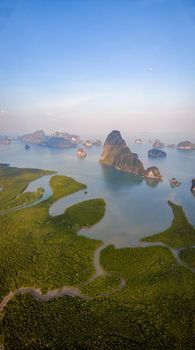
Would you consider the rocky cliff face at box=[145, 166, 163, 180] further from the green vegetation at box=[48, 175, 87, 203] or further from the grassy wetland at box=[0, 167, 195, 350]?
the grassy wetland at box=[0, 167, 195, 350]

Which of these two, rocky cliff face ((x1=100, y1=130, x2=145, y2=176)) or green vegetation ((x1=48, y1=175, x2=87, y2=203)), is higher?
rocky cliff face ((x1=100, y1=130, x2=145, y2=176))

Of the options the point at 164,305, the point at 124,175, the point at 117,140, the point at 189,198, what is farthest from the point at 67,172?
the point at 164,305

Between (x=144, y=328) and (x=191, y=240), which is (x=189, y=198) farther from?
(x=144, y=328)

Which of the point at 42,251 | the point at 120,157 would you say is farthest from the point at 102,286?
the point at 120,157

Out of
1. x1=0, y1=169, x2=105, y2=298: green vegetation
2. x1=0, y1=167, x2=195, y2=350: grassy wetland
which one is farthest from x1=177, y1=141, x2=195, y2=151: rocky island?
x1=0, y1=169, x2=105, y2=298: green vegetation

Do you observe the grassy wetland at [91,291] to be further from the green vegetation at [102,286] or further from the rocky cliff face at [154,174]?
the rocky cliff face at [154,174]
